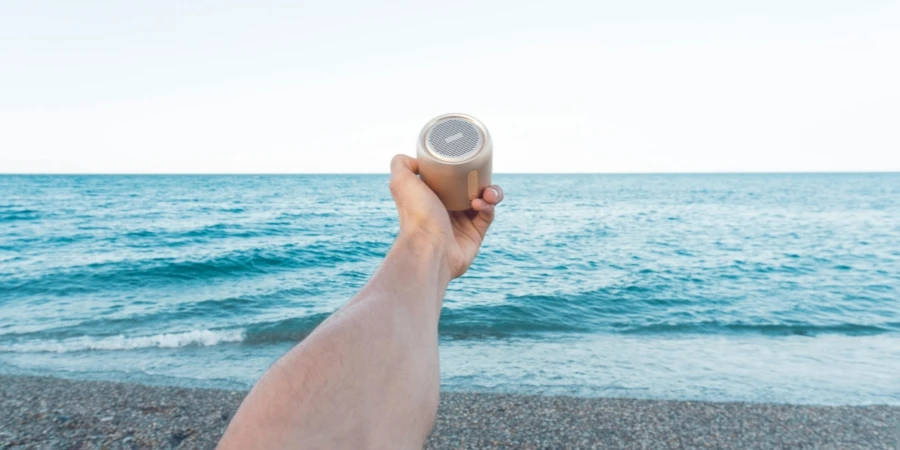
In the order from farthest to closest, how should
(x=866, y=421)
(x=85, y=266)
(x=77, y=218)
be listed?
(x=77, y=218) → (x=85, y=266) → (x=866, y=421)

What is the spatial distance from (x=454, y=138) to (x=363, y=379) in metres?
1.04

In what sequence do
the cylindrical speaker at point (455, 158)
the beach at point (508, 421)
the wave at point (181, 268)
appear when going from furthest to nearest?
the wave at point (181, 268)
the beach at point (508, 421)
the cylindrical speaker at point (455, 158)

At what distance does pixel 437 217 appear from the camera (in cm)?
199

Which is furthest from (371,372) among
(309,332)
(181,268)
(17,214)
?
(17,214)

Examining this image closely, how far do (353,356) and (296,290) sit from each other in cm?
1073

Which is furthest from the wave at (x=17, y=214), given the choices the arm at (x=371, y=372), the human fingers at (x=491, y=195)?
the arm at (x=371, y=372)

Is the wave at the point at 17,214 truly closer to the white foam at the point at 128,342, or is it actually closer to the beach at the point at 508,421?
the white foam at the point at 128,342

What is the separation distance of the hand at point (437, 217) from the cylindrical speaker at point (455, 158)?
1.6 inches

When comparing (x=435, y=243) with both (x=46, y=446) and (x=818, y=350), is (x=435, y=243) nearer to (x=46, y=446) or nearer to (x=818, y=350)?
(x=46, y=446)

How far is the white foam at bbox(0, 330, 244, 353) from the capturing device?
755 cm

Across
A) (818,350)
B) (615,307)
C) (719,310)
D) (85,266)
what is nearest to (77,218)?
(85,266)

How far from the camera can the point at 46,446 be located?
14.1ft

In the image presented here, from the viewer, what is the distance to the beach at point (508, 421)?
14.6ft

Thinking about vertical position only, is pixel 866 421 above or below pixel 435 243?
below
